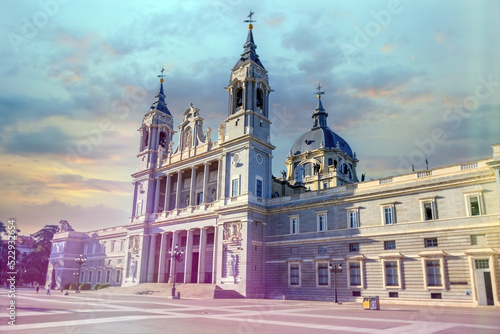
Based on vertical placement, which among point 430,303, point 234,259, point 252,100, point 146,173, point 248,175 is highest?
point 252,100

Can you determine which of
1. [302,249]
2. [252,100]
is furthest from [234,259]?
[252,100]

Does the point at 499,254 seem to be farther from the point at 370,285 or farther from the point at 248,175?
the point at 248,175

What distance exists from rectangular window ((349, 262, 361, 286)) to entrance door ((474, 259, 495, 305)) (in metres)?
10.9

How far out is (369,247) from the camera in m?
38.6

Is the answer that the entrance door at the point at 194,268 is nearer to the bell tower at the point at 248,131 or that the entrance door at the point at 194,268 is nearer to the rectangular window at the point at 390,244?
the bell tower at the point at 248,131

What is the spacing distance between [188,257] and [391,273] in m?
27.7

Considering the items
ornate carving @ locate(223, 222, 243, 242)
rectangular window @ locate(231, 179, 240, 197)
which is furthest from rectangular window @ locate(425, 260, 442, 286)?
rectangular window @ locate(231, 179, 240, 197)

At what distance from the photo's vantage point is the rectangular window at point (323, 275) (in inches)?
1617

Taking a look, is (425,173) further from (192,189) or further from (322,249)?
(192,189)

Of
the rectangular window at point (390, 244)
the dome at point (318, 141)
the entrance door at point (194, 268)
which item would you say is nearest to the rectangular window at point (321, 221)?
the rectangular window at point (390, 244)

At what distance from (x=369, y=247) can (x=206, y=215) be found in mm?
22799

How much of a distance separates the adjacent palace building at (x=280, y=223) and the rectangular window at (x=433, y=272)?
0.29ft

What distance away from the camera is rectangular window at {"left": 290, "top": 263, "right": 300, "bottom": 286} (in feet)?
143

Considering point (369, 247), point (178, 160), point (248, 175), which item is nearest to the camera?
point (369, 247)
